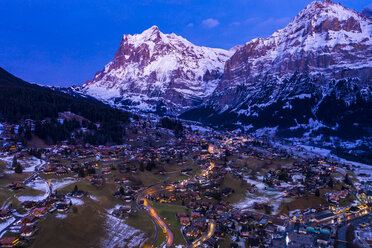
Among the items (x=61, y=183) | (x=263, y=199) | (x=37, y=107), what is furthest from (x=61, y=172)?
(x=37, y=107)

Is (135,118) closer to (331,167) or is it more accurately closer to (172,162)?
(172,162)

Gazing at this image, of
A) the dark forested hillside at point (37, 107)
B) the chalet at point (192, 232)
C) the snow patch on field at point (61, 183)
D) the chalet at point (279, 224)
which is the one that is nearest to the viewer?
the chalet at point (192, 232)

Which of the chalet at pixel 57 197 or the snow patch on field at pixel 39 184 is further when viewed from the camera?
the snow patch on field at pixel 39 184

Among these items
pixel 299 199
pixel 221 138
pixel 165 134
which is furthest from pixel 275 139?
pixel 299 199

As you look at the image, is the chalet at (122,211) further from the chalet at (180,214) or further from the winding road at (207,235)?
the winding road at (207,235)

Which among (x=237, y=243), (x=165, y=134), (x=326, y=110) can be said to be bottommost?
(x=237, y=243)

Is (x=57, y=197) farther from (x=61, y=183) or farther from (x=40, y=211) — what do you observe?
(x=61, y=183)

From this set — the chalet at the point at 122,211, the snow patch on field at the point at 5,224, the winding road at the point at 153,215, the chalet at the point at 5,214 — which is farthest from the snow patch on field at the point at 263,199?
the chalet at the point at 5,214
